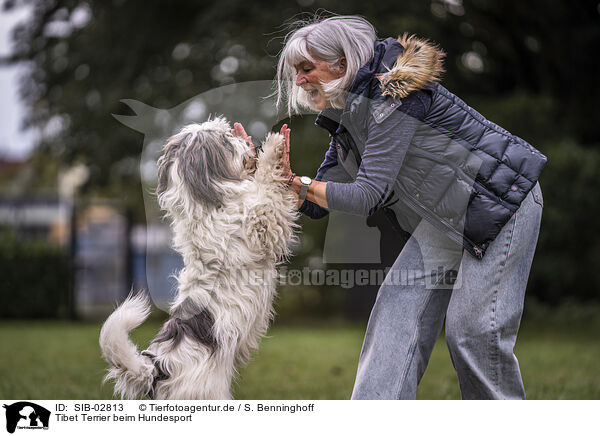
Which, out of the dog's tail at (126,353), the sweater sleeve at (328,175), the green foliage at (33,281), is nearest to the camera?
the dog's tail at (126,353)

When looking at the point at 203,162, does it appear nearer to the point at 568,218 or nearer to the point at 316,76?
the point at 316,76

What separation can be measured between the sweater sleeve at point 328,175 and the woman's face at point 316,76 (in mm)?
282

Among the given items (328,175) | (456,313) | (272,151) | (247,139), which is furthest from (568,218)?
(272,151)

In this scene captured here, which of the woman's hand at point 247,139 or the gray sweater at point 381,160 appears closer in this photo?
the gray sweater at point 381,160

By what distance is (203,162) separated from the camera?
2.75 metres

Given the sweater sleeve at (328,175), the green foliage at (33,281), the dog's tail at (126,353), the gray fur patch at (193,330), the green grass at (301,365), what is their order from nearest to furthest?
the dog's tail at (126,353) < the gray fur patch at (193,330) < the sweater sleeve at (328,175) < the green grass at (301,365) < the green foliage at (33,281)

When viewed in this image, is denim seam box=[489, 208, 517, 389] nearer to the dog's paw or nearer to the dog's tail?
the dog's paw

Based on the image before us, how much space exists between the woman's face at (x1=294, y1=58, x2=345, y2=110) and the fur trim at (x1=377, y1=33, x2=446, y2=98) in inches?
8.9

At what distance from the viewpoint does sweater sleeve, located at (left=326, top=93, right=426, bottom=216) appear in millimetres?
2545

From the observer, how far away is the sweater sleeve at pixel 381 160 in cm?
254

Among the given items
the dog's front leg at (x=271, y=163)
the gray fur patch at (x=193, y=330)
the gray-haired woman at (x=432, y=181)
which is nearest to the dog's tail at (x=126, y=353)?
the gray fur patch at (x=193, y=330)
